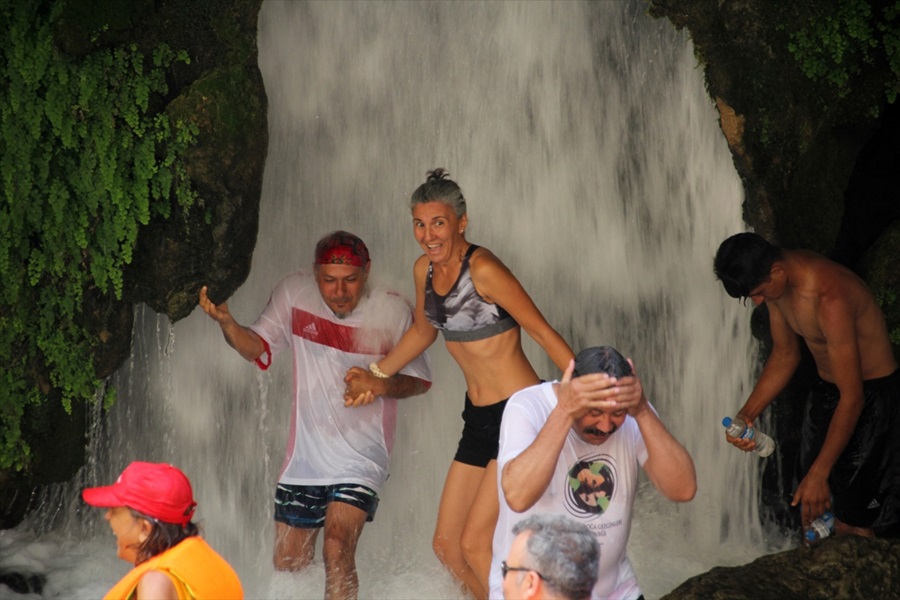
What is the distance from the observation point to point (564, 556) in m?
3.36

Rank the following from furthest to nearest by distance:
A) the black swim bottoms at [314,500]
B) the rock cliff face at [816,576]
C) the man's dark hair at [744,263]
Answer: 1. the black swim bottoms at [314,500]
2. the man's dark hair at [744,263]
3. the rock cliff face at [816,576]

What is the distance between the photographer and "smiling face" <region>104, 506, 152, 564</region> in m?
3.86

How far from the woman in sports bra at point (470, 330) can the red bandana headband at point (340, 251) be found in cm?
73

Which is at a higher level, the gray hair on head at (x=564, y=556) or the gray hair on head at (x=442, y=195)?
the gray hair on head at (x=442, y=195)

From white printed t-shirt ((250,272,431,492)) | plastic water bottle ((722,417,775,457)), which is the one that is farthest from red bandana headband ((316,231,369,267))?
plastic water bottle ((722,417,775,457))

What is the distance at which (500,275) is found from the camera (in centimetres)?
590

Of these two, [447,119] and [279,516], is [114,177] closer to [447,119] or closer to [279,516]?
[279,516]

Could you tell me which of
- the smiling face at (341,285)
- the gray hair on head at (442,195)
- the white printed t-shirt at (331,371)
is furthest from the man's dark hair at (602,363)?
the smiling face at (341,285)

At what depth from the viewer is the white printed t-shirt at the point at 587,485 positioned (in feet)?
14.5

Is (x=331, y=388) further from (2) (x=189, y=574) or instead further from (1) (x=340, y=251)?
(2) (x=189, y=574)

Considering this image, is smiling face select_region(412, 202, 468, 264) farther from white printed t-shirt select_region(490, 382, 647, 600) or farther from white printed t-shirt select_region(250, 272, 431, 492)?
white printed t-shirt select_region(490, 382, 647, 600)

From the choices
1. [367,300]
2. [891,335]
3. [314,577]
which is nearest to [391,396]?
[367,300]

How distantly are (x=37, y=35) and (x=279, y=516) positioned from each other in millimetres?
2945

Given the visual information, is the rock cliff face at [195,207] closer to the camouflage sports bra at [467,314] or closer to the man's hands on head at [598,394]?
the camouflage sports bra at [467,314]
